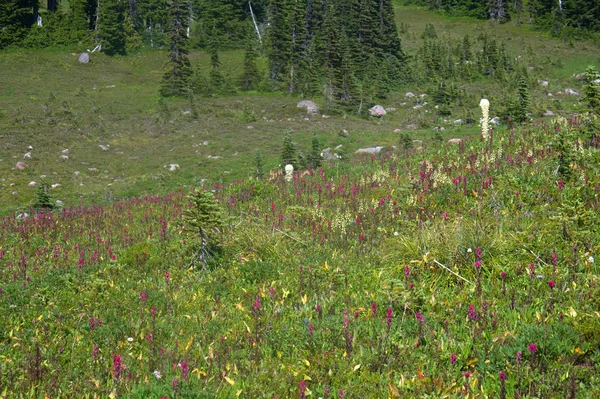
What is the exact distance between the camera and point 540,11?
58188mm

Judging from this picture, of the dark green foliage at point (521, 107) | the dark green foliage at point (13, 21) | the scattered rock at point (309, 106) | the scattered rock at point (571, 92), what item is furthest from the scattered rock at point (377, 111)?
the dark green foliage at point (13, 21)

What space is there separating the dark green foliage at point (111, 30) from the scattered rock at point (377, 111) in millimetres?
32441

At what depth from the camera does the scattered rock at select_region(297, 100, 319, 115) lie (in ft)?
115

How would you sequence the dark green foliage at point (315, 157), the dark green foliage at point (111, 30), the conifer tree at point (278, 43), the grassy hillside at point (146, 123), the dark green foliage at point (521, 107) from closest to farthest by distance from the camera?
the dark green foliage at point (521, 107) < the dark green foliage at point (315, 157) < the grassy hillside at point (146, 123) < the conifer tree at point (278, 43) < the dark green foliage at point (111, 30)

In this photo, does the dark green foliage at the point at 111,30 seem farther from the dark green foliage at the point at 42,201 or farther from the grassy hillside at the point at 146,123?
the dark green foliage at the point at 42,201

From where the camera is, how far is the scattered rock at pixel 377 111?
3553 centimetres

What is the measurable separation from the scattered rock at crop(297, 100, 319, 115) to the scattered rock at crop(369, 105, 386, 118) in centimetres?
448

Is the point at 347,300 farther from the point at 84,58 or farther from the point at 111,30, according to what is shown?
the point at 111,30

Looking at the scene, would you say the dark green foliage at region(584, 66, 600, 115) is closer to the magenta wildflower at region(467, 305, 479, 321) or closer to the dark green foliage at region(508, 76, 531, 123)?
the dark green foliage at region(508, 76, 531, 123)

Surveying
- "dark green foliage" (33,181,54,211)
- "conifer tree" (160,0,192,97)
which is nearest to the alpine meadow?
"dark green foliage" (33,181,54,211)

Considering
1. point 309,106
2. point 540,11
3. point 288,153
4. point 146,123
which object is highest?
point 540,11

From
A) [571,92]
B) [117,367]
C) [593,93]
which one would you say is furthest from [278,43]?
[117,367]

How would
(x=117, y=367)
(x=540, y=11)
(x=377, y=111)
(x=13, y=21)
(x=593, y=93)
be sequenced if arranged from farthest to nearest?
(x=540, y=11)
(x=13, y=21)
(x=377, y=111)
(x=593, y=93)
(x=117, y=367)

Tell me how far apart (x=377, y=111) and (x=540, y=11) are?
38126mm
